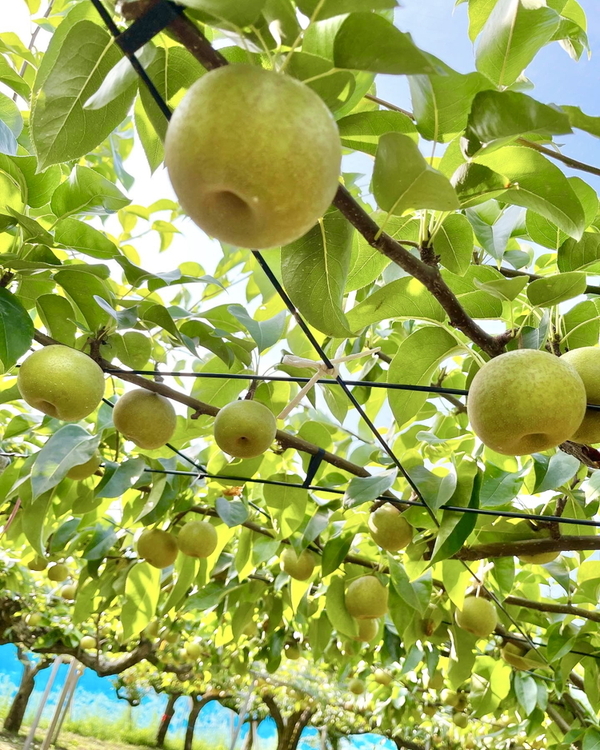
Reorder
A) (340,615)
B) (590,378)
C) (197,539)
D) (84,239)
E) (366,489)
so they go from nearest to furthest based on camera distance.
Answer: (590,378) → (84,239) → (366,489) → (197,539) → (340,615)

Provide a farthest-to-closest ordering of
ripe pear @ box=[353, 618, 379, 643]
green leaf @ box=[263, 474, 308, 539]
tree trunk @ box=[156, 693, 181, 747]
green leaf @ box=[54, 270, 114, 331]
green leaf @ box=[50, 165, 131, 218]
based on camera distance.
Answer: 1. tree trunk @ box=[156, 693, 181, 747]
2. ripe pear @ box=[353, 618, 379, 643]
3. green leaf @ box=[263, 474, 308, 539]
4. green leaf @ box=[54, 270, 114, 331]
5. green leaf @ box=[50, 165, 131, 218]

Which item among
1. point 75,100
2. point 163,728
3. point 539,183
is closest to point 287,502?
point 539,183

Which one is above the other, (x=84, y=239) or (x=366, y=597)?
(x=84, y=239)

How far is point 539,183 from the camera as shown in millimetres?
968

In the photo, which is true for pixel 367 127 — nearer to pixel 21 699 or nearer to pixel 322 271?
pixel 322 271

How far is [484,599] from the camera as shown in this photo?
8.04ft

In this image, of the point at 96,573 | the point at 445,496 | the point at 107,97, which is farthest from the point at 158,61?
the point at 96,573

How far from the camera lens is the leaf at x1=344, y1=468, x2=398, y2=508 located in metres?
1.69

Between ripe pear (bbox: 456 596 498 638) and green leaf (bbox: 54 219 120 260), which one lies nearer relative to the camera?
green leaf (bbox: 54 219 120 260)

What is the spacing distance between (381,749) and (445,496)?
15156 millimetres

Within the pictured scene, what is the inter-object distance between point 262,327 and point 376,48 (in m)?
1.14

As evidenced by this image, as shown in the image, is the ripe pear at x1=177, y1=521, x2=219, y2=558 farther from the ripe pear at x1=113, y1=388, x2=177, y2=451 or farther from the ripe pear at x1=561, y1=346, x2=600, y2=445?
the ripe pear at x1=561, y1=346, x2=600, y2=445

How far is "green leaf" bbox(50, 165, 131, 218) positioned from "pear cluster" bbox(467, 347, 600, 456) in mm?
828

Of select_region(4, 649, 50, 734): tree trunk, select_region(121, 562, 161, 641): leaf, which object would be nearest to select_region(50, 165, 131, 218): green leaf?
select_region(121, 562, 161, 641): leaf
